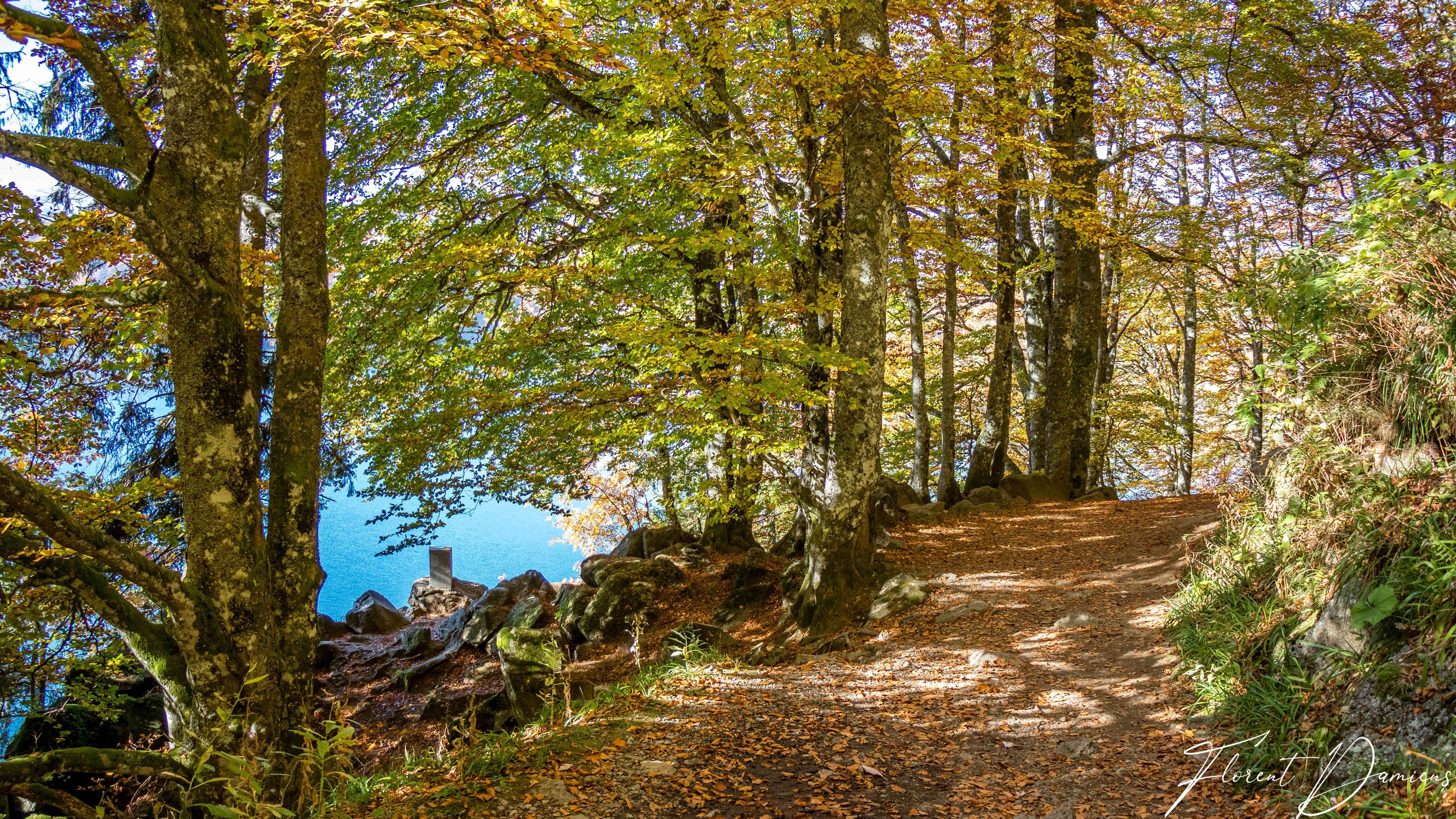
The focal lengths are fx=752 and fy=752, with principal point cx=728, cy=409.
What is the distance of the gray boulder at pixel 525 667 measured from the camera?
25.8 ft

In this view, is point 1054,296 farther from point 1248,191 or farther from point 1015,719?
point 1015,719

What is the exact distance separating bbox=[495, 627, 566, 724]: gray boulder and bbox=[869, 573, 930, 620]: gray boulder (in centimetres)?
314

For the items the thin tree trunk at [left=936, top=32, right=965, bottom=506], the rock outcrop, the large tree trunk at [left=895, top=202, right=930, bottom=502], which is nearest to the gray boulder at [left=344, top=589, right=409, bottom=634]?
the rock outcrop

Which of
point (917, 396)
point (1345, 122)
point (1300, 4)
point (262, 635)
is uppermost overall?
point (1300, 4)

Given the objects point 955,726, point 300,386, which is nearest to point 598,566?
point 300,386

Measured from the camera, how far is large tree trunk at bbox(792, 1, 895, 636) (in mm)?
7012

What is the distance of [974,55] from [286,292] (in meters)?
6.34

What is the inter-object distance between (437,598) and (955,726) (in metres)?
12.7

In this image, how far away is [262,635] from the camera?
13.2 feet

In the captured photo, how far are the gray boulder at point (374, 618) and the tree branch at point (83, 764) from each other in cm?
1183

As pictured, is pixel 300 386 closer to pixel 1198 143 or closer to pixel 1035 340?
pixel 1198 143

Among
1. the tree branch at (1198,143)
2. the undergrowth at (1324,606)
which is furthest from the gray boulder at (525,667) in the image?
the tree branch at (1198,143)

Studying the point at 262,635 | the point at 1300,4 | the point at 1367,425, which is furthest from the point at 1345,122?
the point at 262,635

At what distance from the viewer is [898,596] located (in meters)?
7.40
